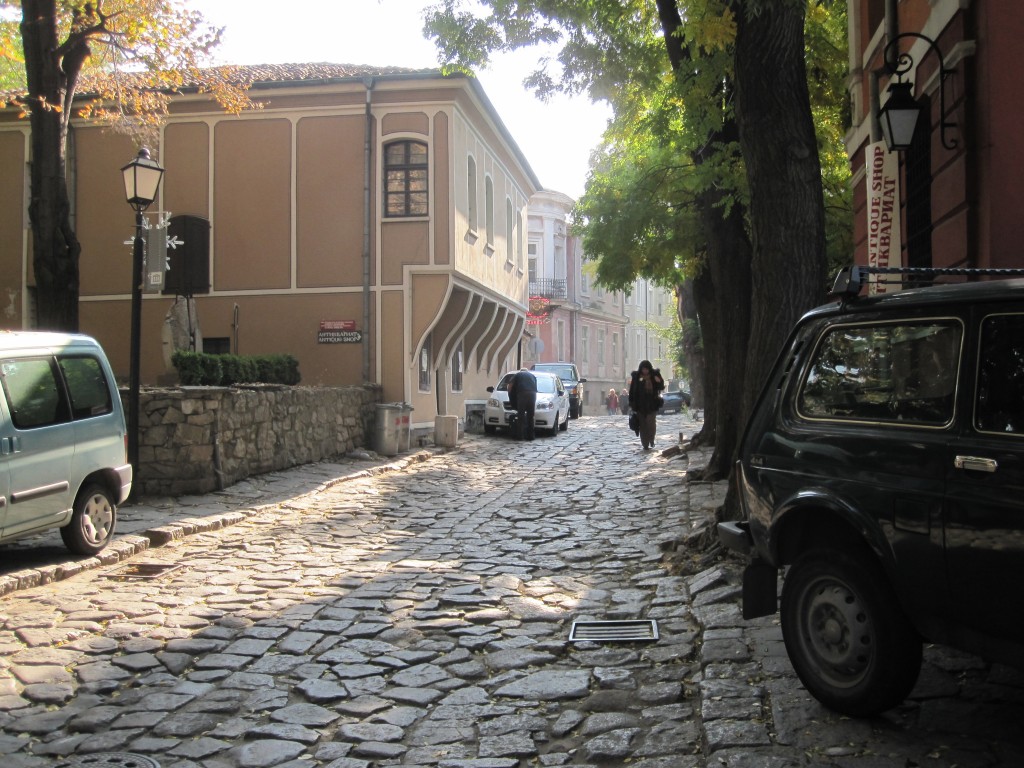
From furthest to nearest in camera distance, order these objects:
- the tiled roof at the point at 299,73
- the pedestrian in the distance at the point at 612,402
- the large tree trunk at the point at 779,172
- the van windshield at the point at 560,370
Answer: the pedestrian in the distance at the point at 612,402
the van windshield at the point at 560,370
the tiled roof at the point at 299,73
the large tree trunk at the point at 779,172

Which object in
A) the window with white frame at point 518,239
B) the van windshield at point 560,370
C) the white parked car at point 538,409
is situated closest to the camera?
the white parked car at point 538,409

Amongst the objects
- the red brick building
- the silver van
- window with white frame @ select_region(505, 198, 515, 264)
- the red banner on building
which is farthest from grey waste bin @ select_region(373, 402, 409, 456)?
the red banner on building

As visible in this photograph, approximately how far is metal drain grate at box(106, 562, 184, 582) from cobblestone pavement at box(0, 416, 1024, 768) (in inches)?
1.7

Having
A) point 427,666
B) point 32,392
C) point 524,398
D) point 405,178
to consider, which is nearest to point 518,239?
point 524,398

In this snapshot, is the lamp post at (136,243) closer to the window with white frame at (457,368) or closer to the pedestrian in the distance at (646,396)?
the pedestrian in the distance at (646,396)

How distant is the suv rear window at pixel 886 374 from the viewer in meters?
4.08

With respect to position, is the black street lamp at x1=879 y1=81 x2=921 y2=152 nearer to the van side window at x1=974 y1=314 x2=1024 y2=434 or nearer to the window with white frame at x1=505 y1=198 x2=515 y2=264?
the van side window at x1=974 y1=314 x2=1024 y2=434

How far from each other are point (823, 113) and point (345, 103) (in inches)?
404

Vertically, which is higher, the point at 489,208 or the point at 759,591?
the point at 489,208

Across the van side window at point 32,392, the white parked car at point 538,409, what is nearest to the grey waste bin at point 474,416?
the white parked car at point 538,409

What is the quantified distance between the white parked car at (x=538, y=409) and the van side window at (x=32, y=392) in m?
16.4

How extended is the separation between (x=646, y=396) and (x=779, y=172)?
1206 centimetres

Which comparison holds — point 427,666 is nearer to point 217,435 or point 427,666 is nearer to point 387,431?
point 217,435

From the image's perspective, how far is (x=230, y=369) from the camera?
53.2 feet
